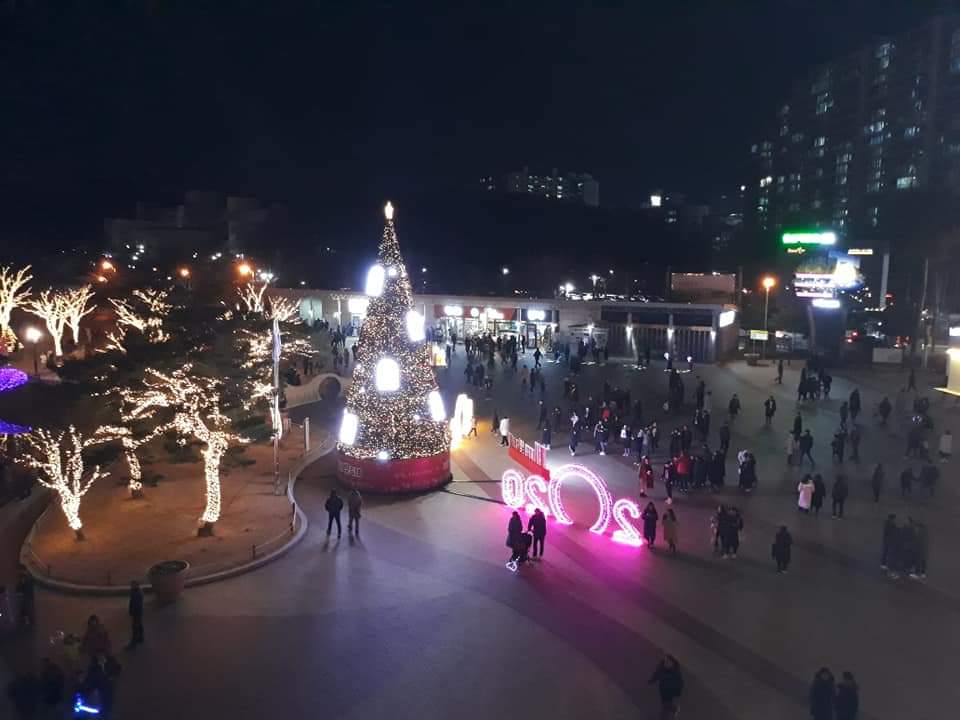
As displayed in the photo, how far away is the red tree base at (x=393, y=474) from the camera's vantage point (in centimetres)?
1641

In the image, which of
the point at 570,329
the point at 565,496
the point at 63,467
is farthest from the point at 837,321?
the point at 63,467

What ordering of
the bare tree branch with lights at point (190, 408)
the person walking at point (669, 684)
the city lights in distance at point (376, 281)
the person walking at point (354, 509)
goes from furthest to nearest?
1. the city lights in distance at point (376, 281)
2. the person walking at point (354, 509)
3. the bare tree branch with lights at point (190, 408)
4. the person walking at point (669, 684)

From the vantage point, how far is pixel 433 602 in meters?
11.0

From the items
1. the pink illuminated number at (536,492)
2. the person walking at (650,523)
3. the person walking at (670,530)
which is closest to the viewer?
the person walking at (670,530)

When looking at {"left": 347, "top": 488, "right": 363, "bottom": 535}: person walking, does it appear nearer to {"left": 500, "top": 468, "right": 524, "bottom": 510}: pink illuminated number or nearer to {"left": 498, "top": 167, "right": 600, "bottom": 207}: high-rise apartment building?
{"left": 500, "top": 468, "right": 524, "bottom": 510}: pink illuminated number

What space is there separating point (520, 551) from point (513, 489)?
3594 mm

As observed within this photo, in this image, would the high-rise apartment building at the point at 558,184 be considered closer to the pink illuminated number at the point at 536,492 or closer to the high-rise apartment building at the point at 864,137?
the high-rise apartment building at the point at 864,137

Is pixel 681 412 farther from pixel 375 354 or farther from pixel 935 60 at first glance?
pixel 935 60

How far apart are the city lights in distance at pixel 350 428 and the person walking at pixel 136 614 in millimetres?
7440

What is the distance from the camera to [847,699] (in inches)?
298

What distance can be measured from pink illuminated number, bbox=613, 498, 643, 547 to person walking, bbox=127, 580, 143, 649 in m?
8.17

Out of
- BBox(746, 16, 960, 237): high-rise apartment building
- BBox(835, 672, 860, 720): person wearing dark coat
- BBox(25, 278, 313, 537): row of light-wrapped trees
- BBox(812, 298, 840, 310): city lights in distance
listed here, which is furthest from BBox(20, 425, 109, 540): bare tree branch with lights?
BBox(746, 16, 960, 237): high-rise apartment building

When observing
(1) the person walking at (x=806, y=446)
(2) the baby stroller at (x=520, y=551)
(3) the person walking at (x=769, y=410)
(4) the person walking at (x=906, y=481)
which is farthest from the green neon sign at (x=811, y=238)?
(2) the baby stroller at (x=520, y=551)

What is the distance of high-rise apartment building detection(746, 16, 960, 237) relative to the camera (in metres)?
84.2
